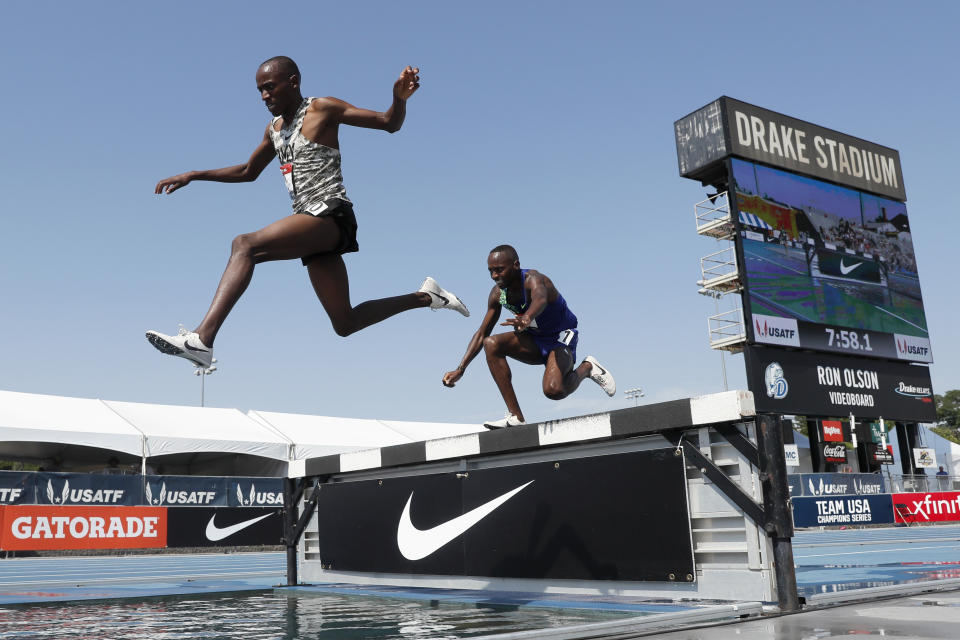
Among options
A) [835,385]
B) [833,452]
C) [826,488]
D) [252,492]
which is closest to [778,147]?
[835,385]

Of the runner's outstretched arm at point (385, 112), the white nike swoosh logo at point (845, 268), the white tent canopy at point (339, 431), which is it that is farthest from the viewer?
the white tent canopy at point (339, 431)

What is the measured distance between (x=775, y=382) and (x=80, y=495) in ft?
56.3

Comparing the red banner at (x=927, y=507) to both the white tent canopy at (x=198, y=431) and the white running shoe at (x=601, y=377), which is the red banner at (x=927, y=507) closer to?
the white tent canopy at (x=198, y=431)

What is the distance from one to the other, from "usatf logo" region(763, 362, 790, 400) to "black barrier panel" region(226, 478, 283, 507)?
13.0 m

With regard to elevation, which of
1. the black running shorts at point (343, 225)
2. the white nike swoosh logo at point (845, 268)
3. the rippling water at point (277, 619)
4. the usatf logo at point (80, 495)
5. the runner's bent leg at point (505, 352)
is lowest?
the rippling water at point (277, 619)

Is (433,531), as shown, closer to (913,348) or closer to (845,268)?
(845,268)

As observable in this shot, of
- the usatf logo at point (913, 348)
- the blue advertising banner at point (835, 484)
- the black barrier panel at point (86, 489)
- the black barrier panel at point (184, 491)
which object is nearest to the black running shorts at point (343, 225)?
the black barrier panel at point (86, 489)

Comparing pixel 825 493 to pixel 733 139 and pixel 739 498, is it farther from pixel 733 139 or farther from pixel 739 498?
pixel 739 498

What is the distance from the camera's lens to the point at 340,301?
4.66 metres

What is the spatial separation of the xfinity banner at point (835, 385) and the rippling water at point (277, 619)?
16310 millimetres

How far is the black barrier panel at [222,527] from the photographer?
741 inches

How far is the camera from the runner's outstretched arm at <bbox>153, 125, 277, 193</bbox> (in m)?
4.76

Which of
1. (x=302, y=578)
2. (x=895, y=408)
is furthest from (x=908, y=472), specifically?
(x=302, y=578)

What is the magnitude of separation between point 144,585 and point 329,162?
739 centimetres
